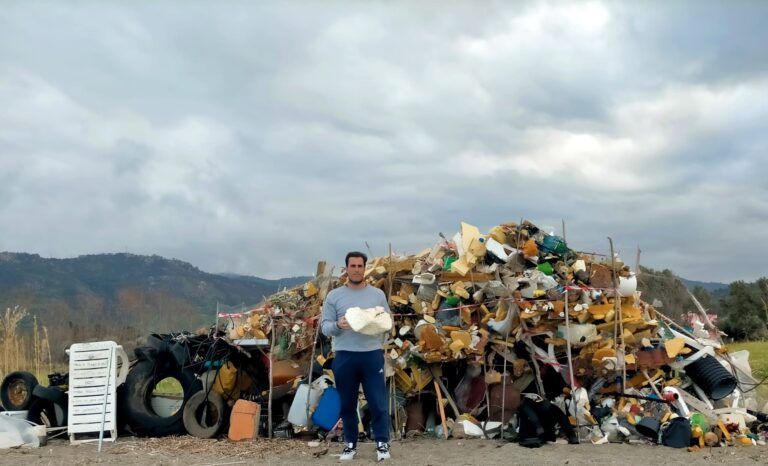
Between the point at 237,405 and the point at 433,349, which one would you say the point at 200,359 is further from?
the point at 433,349

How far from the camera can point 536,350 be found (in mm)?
8695

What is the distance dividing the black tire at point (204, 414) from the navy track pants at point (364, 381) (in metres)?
2.95

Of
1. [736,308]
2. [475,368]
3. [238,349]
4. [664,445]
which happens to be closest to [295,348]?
[238,349]

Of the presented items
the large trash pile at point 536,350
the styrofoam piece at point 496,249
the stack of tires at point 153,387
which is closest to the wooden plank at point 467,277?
the large trash pile at point 536,350

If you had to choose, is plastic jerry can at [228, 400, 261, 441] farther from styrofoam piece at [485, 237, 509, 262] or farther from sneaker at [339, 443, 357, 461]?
styrofoam piece at [485, 237, 509, 262]

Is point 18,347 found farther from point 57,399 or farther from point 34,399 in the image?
point 57,399

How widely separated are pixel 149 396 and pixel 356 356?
13.7ft

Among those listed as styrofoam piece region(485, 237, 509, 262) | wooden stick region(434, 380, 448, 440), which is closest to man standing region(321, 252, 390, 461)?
wooden stick region(434, 380, 448, 440)

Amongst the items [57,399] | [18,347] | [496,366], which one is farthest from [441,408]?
[18,347]

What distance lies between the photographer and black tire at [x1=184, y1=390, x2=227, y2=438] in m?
9.19

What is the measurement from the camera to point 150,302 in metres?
47.7

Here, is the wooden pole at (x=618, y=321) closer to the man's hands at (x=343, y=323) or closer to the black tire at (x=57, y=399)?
the man's hands at (x=343, y=323)

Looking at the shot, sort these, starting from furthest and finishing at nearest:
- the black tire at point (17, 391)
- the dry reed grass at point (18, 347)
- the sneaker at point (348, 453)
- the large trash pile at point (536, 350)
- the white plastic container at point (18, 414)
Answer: the dry reed grass at point (18, 347)
the black tire at point (17, 391)
the white plastic container at point (18, 414)
the large trash pile at point (536, 350)
the sneaker at point (348, 453)

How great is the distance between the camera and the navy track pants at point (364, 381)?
6.82 m
